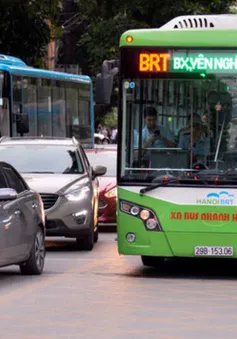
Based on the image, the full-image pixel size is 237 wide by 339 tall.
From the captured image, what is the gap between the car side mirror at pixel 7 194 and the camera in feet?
45.8

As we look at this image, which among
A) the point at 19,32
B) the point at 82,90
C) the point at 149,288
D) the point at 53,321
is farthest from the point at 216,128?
the point at 19,32

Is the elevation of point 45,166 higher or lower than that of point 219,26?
lower

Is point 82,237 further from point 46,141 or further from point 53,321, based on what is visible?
point 53,321

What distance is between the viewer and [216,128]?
48.8 feet

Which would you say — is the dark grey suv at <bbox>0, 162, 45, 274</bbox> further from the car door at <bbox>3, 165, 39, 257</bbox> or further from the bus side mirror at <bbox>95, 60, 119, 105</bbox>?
the bus side mirror at <bbox>95, 60, 119, 105</bbox>

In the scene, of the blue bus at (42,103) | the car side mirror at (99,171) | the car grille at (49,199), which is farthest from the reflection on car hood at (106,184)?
the blue bus at (42,103)

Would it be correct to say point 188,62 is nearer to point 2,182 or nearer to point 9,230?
point 2,182

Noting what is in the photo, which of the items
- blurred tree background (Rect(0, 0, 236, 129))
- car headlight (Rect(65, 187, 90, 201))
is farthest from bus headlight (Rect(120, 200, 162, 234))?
blurred tree background (Rect(0, 0, 236, 129))

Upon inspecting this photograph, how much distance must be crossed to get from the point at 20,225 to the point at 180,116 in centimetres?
231

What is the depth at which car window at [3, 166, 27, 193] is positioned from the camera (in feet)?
49.7

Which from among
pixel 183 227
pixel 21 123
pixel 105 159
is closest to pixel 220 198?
pixel 183 227

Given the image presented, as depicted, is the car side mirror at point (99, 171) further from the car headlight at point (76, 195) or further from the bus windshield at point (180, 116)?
the bus windshield at point (180, 116)

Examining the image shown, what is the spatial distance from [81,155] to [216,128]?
6.07 metres

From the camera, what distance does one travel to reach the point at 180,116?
14.8 m
